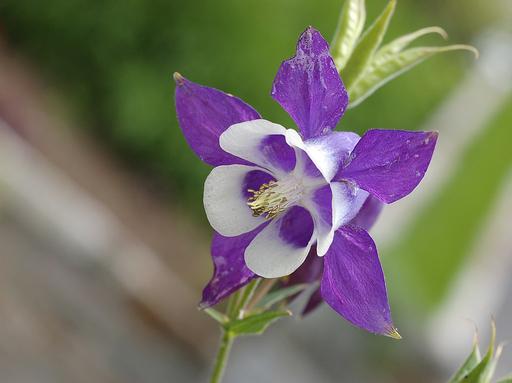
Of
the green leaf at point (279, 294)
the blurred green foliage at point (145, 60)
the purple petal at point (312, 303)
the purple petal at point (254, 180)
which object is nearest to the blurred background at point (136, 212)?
the blurred green foliage at point (145, 60)

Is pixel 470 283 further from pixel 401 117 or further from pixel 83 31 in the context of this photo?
pixel 83 31

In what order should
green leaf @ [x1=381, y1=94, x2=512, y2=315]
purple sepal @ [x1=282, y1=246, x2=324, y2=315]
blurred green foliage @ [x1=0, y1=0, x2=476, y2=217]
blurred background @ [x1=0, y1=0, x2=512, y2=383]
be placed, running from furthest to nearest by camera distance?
1. green leaf @ [x1=381, y1=94, x2=512, y2=315]
2. blurred green foliage @ [x1=0, y1=0, x2=476, y2=217]
3. blurred background @ [x1=0, y1=0, x2=512, y2=383]
4. purple sepal @ [x1=282, y1=246, x2=324, y2=315]

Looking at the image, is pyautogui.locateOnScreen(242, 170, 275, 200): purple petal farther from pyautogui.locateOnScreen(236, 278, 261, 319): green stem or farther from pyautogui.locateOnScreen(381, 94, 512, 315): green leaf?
pyautogui.locateOnScreen(381, 94, 512, 315): green leaf

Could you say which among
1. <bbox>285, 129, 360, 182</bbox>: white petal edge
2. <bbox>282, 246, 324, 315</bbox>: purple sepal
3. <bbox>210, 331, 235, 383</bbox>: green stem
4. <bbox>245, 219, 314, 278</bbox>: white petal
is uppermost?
<bbox>285, 129, 360, 182</bbox>: white petal edge

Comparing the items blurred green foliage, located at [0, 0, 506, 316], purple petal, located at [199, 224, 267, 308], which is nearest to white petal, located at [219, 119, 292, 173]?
purple petal, located at [199, 224, 267, 308]

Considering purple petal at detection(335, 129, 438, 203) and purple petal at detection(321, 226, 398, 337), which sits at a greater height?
purple petal at detection(335, 129, 438, 203)

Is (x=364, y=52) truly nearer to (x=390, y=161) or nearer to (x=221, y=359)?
(x=390, y=161)

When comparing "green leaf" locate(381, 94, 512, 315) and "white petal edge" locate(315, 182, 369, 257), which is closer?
"white petal edge" locate(315, 182, 369, 257)
